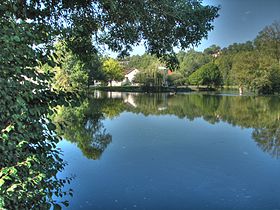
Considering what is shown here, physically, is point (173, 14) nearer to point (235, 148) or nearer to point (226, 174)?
point (226, 174)

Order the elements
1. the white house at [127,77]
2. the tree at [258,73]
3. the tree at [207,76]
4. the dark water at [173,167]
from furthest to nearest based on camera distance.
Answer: the white house at [127,77] → the tree at [207,76] → the tree at [258,73] → the dark water at [173,167]

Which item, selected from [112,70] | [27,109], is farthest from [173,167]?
[112,70]

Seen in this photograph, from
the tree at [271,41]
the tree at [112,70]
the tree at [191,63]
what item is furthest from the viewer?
the tree at [191,63]

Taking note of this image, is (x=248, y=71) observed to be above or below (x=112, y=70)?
below

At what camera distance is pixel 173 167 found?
25.1 feet

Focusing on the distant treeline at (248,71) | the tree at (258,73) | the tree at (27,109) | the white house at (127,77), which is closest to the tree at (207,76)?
the distant treeline at (248,71)

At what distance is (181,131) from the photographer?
1327 cm

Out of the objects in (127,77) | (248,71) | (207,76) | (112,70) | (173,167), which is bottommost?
(173,167)

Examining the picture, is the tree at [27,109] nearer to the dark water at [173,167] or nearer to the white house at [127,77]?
the dark water at [173,167]

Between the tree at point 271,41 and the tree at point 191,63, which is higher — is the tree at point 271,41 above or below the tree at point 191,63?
above

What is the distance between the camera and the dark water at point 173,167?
5551mm

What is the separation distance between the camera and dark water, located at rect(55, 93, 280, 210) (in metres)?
5.55

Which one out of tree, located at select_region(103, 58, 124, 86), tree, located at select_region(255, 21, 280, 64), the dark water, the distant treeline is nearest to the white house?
tree, located at select_region(103, 58, 124, 86)

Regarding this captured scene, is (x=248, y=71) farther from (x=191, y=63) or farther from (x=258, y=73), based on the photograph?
(x=191, y=63)
